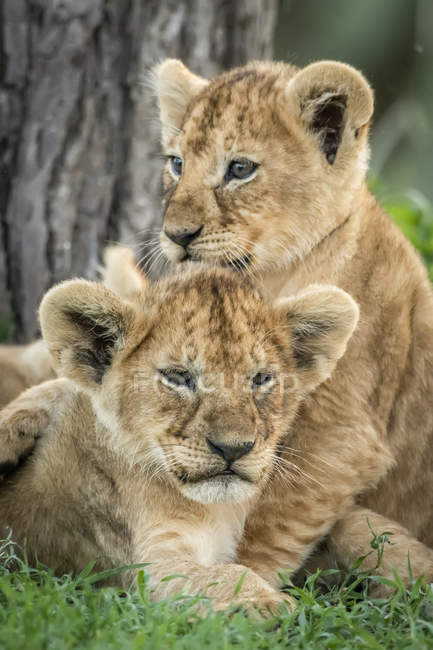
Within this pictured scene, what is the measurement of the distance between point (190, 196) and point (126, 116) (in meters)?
1.57

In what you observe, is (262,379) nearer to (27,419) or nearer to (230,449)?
(230,449)

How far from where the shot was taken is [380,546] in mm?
3826

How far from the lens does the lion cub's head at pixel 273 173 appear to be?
156 inches

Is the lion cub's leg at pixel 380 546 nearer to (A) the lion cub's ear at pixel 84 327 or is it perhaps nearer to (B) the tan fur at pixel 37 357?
(A) the lion cub's ear at pixel 84 327

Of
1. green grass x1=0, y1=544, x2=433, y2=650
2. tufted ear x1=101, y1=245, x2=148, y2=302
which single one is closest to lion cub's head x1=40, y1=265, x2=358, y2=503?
green grass x1=0, y1=544, x2=433, y2=650

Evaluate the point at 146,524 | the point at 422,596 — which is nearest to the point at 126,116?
the point at 146,524

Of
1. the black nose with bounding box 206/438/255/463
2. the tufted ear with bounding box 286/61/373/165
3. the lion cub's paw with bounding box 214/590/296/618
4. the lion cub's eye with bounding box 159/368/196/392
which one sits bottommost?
the lion cub's paw with bounding box 214/590/296/618

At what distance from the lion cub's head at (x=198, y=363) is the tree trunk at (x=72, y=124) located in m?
1.76

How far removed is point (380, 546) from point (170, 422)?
1.00 metres

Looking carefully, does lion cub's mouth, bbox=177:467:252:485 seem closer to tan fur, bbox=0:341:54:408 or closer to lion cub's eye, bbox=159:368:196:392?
lion cub's eye, bbox=159:368:196:392

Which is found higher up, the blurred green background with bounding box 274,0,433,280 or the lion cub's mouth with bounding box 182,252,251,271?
the blurred green background with bounding box 274,0,433,280

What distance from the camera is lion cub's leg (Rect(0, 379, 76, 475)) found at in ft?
12.4

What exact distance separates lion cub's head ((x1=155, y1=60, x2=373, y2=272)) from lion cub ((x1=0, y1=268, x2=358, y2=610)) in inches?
12.1

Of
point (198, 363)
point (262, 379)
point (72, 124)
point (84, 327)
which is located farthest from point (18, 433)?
point (72, 124)
